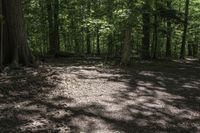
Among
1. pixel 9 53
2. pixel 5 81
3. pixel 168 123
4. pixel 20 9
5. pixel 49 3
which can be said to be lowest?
pixel 168 123

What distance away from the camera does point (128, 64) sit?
16.3m

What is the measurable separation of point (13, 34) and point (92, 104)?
564cm

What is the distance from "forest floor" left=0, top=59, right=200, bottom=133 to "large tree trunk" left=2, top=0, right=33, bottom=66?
935 mm

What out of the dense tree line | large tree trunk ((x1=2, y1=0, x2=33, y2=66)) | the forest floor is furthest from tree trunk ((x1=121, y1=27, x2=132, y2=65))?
large tree trunk ((x1=2, y1=0, x2=33, y2=66))

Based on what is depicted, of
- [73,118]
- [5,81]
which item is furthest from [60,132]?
[5,81]

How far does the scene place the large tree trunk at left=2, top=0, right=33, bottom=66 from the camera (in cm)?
1192

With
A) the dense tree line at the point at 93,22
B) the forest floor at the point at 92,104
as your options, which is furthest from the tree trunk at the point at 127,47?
the forest floor at the point at 92,104

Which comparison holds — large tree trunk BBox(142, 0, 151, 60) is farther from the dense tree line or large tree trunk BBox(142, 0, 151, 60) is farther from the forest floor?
the forest floor

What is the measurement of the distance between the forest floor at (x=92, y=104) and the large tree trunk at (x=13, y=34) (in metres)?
0.93

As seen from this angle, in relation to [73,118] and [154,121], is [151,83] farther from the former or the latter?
[73,118]

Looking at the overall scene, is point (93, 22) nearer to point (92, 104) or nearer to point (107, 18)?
point (107, 18)

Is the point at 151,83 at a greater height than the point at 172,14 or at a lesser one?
lesser

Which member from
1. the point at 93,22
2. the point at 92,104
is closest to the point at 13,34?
the point at 92,104

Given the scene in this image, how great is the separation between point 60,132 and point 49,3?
59.5ft
